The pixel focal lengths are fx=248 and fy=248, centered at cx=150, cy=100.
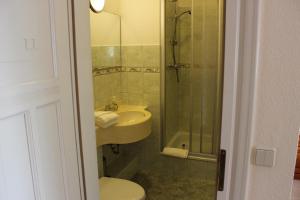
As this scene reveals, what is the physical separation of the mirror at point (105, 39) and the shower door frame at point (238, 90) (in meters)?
1.61

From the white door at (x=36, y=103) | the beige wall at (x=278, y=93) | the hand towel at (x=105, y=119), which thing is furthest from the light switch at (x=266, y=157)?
the hand towel at (x=105, y=119)

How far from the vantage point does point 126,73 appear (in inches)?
109

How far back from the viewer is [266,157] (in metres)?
0.88

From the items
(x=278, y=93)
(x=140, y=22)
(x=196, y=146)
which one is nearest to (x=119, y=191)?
(x=278, y=93)

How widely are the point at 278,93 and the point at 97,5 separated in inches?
71.5

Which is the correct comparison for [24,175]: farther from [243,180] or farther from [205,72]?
[205,72]

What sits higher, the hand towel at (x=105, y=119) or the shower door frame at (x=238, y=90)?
the shower door frame at (x=238, y=90)

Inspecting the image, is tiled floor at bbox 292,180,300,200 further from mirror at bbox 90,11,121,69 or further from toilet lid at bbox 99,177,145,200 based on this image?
mirror at bbox 90,11,121,69

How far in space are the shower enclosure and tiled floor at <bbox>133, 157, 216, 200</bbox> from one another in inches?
4.8

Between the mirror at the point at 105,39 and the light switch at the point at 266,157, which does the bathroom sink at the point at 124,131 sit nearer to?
the mirror at the point at 105,39

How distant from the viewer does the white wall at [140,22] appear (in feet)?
8.71

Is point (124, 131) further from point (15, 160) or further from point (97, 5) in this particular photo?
point (15, 160)

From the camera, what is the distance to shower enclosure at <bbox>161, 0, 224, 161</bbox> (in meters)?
2.74

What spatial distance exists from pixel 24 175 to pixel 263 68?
96cm
